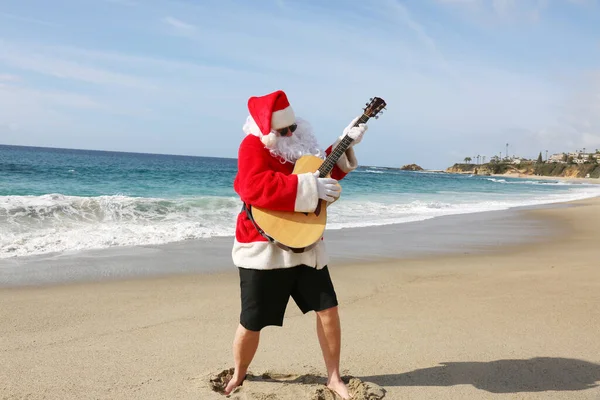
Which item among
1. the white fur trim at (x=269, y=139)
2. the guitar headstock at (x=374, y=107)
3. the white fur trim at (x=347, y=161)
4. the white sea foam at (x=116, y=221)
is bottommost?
the white sea foam at (x=116, y=221)

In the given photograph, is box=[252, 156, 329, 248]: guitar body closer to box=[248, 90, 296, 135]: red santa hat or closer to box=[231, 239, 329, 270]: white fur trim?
box=[231, 239, 329, 270]: white fur trim

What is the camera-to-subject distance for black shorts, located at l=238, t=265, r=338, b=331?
2.80m

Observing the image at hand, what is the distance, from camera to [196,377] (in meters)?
3.14

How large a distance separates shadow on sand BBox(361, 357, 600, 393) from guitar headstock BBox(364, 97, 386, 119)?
5.00 ft

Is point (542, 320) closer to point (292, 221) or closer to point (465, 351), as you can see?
point (465, 351)

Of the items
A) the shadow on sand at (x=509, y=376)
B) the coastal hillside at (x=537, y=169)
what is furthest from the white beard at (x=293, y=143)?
the coastal hillside at (x=537, y=169)

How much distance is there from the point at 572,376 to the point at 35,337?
3.46 metres

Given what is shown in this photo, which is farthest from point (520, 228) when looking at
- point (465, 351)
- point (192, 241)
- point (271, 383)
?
point (271, 383)

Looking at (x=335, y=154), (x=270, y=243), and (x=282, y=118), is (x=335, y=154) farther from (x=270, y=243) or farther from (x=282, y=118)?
(x=270, y=243)

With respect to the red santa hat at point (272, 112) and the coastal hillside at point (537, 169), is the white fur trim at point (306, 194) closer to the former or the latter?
the red santa hat at point (272, 112)

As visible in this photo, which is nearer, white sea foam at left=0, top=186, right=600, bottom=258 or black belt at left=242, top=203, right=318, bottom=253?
black belt at left=242, top=203, right=318, bottom=253

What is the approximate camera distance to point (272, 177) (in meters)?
2.67

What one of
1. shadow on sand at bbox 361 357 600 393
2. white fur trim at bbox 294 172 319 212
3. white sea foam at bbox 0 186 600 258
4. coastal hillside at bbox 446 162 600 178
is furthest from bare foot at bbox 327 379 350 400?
coastal hillside at bbox 446 162 600 178

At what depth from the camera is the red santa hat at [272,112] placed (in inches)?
108
